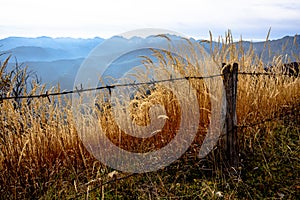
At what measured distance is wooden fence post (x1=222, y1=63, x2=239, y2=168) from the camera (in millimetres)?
2650

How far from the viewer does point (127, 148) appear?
2.86m

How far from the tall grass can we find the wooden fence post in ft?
0.56

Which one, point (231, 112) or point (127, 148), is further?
point (127, 148)

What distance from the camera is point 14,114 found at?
2.36 metres

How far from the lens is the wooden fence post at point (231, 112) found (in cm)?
265

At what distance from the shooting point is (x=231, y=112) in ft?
8.73

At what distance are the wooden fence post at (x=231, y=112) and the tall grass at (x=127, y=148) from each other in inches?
6.7

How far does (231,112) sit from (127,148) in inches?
37.7

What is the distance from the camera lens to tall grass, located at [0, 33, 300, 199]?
2301 mm

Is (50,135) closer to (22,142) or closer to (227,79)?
(22,142)

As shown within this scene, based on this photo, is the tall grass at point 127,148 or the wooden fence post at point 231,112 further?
the wooden fence post at point 231,112

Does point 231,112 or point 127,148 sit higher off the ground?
point 231,112

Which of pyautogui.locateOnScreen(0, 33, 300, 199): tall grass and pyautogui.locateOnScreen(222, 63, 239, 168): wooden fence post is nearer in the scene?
pyautogui.locateOnScreen(0, 33, 300, 199): tall grass

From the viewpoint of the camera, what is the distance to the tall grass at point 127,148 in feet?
7.55
